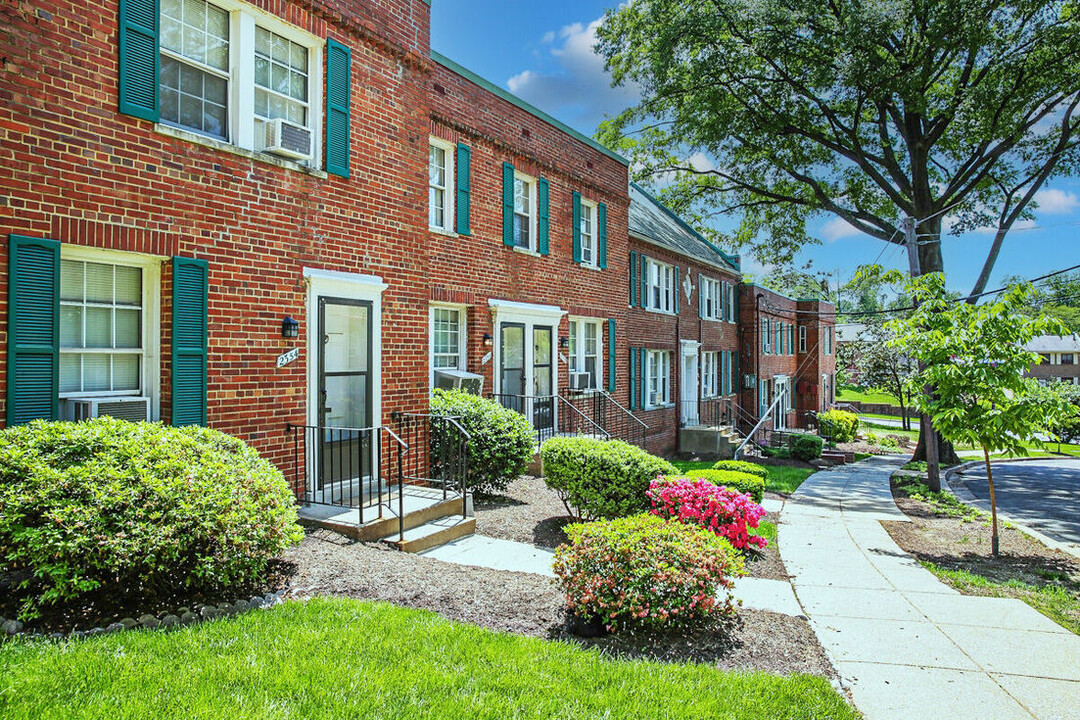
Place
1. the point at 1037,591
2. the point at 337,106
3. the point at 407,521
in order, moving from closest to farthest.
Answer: the point at 1037,591 < the point at 407,521 < the point at 337,106

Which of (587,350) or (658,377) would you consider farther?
(658,377)

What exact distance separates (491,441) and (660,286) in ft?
43.4

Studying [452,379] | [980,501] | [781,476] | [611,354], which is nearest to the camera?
[452,379]

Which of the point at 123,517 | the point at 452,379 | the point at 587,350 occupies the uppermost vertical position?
the point at 587,350

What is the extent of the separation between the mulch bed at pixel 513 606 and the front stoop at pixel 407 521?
47cm

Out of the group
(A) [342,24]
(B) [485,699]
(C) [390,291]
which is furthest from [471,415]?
(B) [485,699]

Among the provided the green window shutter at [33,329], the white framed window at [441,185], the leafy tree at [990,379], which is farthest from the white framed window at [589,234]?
the green window shutter at [33,329]

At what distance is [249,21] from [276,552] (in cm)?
546

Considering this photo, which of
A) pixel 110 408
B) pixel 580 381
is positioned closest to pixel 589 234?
pixel 580 381

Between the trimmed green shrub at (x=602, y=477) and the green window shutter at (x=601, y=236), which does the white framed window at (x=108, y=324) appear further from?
the green window shutter at (x=601, y=236)

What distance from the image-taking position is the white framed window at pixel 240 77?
6379 mm

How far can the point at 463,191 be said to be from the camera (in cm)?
1152

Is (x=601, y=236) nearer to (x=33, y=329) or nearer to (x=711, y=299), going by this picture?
(x=711, y=299)

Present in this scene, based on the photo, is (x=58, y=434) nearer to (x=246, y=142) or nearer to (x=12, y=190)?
(x=12, y=190)
